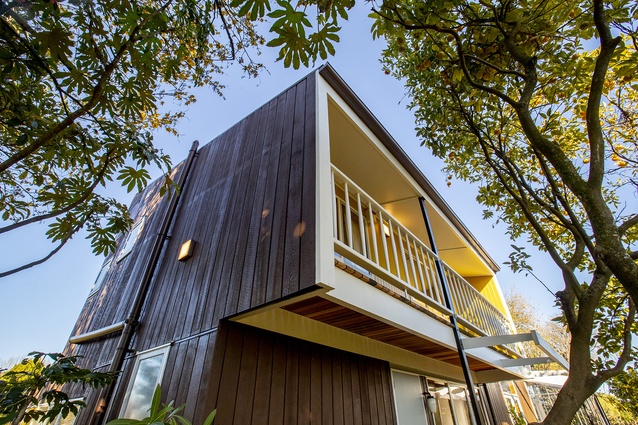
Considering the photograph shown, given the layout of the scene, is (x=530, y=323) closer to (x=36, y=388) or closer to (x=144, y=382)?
(x=144, y=382)

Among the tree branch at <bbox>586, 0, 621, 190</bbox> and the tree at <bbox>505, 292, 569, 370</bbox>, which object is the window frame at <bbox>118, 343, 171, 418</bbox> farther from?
the tree at <bbox>505, 292, 569, 370</bbox>

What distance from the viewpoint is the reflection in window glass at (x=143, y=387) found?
3.37 metres

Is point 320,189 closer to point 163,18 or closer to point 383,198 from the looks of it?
point 163,18

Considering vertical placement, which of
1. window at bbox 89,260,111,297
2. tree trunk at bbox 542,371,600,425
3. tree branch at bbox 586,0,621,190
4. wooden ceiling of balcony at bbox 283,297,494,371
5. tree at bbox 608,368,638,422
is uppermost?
window at bbox 89,260,111,297

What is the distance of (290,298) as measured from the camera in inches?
97.3

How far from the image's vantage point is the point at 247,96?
539cm

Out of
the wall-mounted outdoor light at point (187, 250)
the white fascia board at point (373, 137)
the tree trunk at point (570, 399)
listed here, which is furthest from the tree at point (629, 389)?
the wall-mounted outdoor light at point (187, 250)

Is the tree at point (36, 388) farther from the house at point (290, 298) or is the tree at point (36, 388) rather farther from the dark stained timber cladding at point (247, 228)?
the dark stained timber cladding at point (247, 228)

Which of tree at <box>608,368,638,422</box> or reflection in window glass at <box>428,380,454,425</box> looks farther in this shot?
tree at <box>608,368,638,422</box>

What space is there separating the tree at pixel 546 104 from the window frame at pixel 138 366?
3343 millimetres

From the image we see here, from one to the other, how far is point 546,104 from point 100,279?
9398mm

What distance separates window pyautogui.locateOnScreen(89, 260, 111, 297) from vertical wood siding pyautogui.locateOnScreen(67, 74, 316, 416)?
5.75 ft

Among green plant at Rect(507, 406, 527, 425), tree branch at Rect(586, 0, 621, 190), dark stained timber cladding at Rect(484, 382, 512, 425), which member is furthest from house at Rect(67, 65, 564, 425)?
green plant at Rect(507, 406, 527, 425)

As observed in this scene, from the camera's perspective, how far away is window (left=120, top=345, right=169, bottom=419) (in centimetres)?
337
